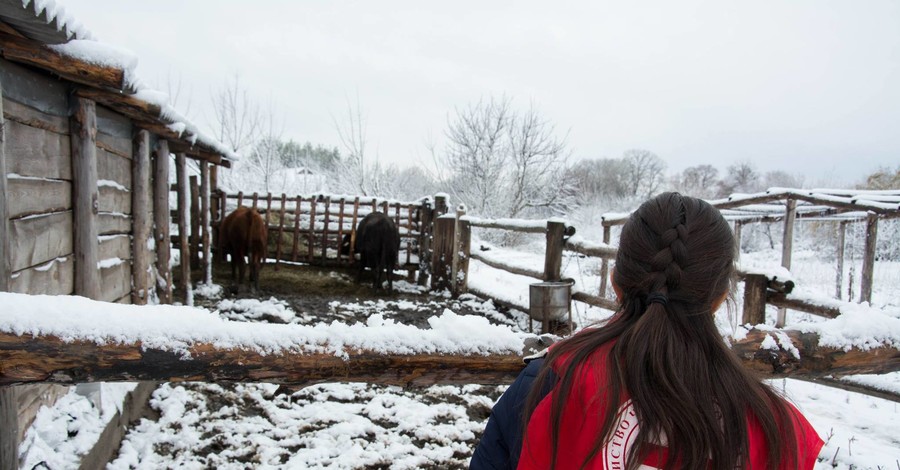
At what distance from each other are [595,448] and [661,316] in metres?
0.29

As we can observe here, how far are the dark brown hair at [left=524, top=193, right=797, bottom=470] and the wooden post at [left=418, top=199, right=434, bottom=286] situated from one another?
943cm

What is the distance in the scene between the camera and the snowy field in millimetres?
2934

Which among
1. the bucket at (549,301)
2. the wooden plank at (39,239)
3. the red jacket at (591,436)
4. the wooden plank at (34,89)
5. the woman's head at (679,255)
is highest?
the wooden plank at (34,89)

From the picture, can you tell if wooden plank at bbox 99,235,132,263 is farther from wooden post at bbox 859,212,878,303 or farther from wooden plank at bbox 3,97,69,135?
wooden post at bbox 859,212,878,303

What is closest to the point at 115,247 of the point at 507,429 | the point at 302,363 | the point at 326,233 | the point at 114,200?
the point at 114,200

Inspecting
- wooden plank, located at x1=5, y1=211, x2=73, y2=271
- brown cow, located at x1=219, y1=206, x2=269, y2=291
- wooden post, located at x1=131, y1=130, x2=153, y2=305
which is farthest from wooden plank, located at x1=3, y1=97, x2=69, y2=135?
brown cow, located at x1=219, y1=206, x2=269, y2=291

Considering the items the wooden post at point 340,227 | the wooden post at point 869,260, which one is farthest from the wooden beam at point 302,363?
the wooden post at point 340,227

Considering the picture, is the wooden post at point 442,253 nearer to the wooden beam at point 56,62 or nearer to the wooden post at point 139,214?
the wooden post at point 139,214

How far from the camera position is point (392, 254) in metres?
9.56

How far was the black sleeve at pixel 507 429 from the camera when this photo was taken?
3.56 ft

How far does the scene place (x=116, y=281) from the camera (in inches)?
186

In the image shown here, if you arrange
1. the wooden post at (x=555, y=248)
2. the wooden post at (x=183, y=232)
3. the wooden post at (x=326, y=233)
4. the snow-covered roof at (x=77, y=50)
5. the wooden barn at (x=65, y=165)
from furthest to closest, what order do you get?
the wooden post at (x=326, y=233) < the wooden post at (x=183, y=232) < the wooden post at (x=555, y=248) < the wooden barn at (x=65, y=165) < the snow-covered roof at (x=77, y=50)

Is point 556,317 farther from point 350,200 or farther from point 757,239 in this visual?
point 757,239

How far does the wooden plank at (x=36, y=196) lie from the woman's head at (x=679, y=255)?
9.58ft
